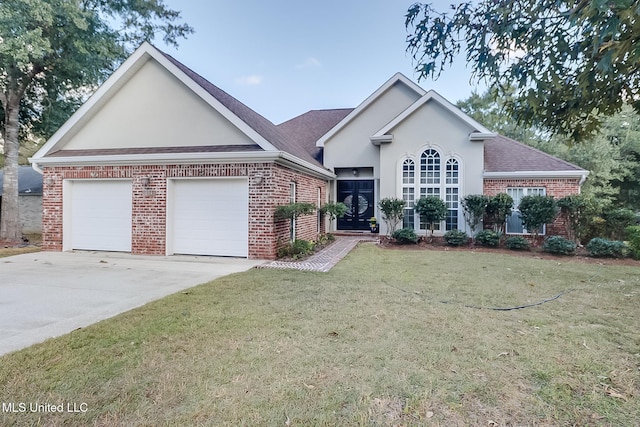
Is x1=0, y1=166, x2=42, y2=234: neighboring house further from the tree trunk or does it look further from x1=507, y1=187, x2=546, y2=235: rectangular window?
x1=507, y1=187, x2=546, y2=235: rectangular window

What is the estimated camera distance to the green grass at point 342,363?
2568 mm

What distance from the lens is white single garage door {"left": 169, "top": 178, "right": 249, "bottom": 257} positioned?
9.35 meters

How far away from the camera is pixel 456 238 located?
12133mm

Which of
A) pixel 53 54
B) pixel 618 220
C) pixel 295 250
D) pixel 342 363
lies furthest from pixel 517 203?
pixel 53 54

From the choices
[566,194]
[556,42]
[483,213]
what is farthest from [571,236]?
[556,42]

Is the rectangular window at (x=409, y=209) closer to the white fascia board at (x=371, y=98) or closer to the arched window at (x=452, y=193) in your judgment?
the arched window at (x=452, y=193)

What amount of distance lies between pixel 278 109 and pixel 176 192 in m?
22.5

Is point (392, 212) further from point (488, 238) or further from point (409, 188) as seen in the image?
point (488, 238)

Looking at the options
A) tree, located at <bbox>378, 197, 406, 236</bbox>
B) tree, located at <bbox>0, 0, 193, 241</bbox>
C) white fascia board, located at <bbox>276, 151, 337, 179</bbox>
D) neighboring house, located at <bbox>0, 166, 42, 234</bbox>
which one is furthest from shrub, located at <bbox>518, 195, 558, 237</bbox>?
neighboring house, located at <bbox>0, 166, 42, 234</bbox>

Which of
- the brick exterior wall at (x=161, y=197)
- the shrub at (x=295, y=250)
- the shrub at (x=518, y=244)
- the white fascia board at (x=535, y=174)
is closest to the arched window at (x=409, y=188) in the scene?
the white fascia board at (x=535, y=174)

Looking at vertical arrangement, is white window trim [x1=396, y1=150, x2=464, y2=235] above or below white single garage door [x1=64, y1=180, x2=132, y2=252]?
above

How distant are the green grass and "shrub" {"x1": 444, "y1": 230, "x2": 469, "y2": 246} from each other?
20.3 feet

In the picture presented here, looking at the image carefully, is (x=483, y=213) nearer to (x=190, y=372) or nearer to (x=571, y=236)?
(x=571, y=236)

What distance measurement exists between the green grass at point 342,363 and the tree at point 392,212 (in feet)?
23.4
